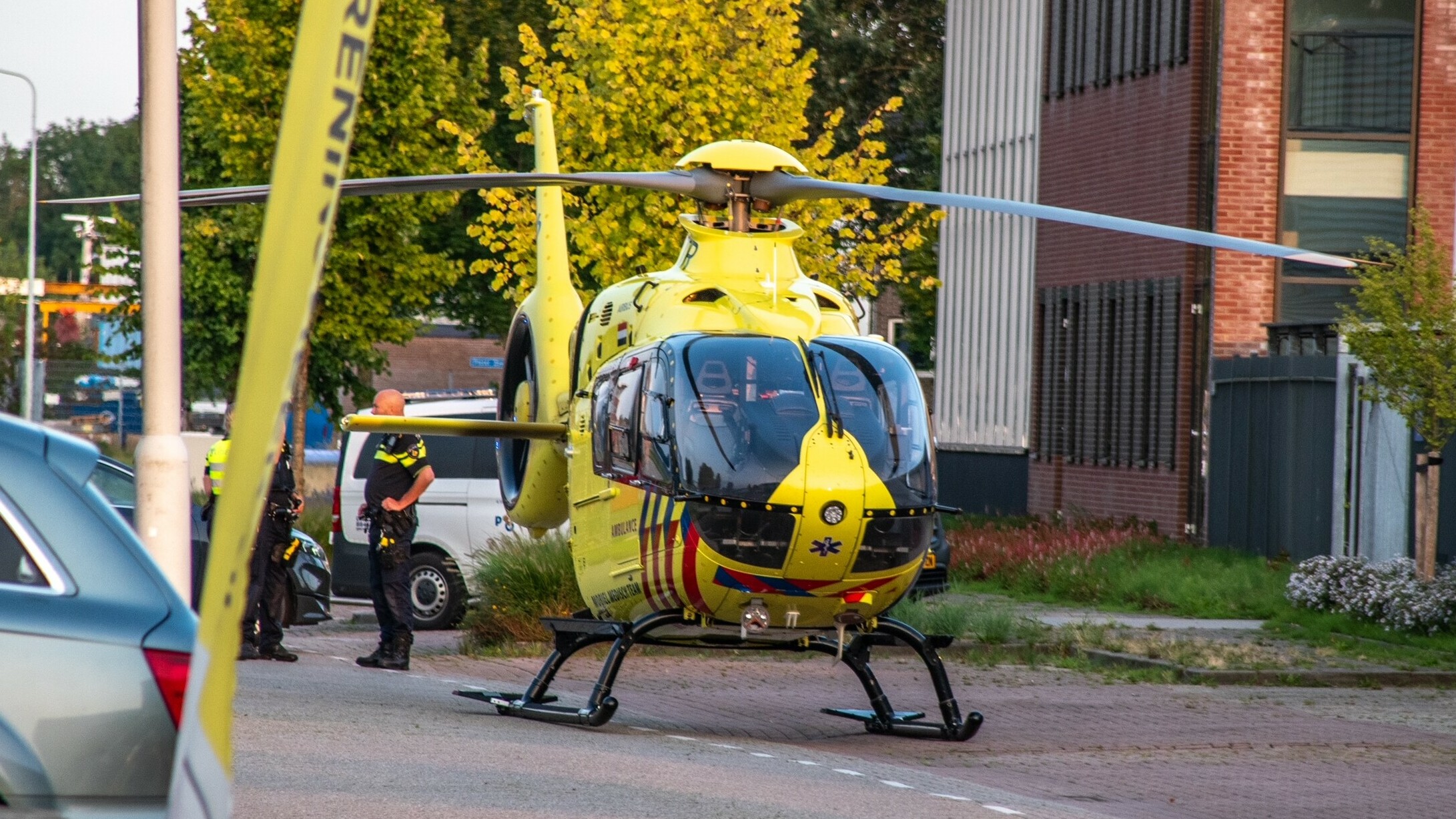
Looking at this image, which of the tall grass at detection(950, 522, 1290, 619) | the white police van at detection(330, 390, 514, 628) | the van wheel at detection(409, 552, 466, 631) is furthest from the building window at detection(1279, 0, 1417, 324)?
the van wheel at detection(409, 552, 466, 631)

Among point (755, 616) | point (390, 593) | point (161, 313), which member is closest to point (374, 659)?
point (390, 593)

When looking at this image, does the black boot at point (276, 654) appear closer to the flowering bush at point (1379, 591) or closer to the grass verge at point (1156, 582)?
the grass verge at point (1156, 582)

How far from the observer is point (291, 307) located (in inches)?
154

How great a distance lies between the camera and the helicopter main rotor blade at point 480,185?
981 cm

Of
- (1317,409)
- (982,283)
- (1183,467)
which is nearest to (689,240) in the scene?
(1317,409)

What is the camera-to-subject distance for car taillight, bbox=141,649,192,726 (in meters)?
4.85

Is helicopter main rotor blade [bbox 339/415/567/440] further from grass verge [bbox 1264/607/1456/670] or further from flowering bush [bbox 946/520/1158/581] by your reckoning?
flowering bush [bbox 946/520/1158/581]

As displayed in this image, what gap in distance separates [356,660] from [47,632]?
10.0 metres

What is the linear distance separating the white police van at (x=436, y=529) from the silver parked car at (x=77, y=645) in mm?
13456

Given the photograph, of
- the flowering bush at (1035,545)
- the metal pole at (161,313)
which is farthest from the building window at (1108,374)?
the metal pole at (161,313)

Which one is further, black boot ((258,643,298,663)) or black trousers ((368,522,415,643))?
black boot ((258,643,298,663))

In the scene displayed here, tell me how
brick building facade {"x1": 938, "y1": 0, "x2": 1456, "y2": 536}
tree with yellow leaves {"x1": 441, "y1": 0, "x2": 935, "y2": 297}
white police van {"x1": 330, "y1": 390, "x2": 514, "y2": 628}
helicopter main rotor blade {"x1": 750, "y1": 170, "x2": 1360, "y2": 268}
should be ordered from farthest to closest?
brick building facade {"x1": 938, "y1": 0, "x2": 1456, "y2": 536} → tree with yellow leaves {"x1": 441, "y1": 0, "x2": 935, "y2": 297} → white police van {"x1": 330, "y1": 390, "x2": 514, "y2": 628} → helicopter main rotor blade {"x1": 750, "y1": 170, "x2": 1360, "y2": 268}

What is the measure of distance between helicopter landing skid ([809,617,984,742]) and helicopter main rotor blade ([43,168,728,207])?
2788 millimetres

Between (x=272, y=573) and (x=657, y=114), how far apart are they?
9.29 meters
